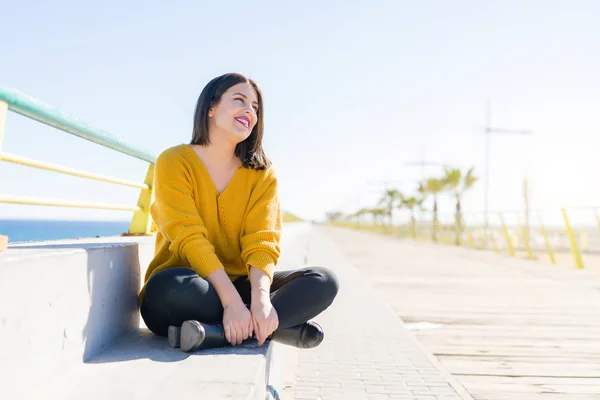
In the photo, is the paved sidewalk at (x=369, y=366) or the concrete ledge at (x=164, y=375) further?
the paved sidewalk at (x=369, y=366)

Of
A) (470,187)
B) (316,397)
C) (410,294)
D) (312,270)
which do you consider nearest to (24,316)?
(312,270)

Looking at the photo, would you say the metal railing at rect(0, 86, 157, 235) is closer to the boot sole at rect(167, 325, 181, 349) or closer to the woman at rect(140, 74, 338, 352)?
the woman at rect(140, 74, 338, 352)

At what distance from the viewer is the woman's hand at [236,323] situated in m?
1.66

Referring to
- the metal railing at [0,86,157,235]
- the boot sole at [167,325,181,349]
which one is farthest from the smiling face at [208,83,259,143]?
the boot sole at [167,325,181,349]

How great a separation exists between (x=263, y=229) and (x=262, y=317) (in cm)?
35

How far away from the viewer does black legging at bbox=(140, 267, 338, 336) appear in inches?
67.9

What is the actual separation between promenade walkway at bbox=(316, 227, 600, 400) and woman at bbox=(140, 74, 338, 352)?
35.7 inches

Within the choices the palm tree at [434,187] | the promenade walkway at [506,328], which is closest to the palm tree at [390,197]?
the palm tree at [434,187]

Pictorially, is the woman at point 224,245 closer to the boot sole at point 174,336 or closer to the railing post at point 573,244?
the boot sole at point 174,336

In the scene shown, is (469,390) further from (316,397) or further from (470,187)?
(470,187)

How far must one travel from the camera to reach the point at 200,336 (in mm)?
1606

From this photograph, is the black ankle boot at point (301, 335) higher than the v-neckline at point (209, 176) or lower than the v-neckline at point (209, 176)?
lower

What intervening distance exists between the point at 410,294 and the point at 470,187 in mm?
28805

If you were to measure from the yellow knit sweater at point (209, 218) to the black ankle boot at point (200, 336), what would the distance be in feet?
0.61
